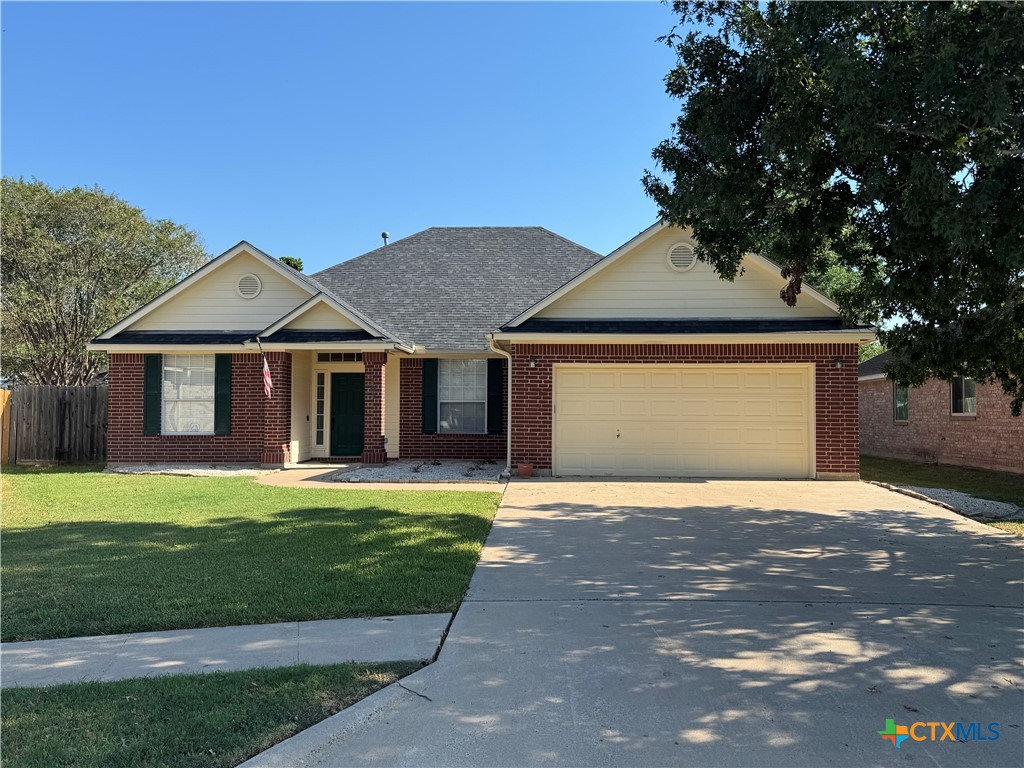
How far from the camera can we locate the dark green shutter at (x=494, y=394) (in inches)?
604

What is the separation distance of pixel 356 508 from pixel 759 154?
22.5ft

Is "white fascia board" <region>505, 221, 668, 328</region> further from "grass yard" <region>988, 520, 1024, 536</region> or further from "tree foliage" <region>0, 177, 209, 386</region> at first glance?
"tree foliage" <region>0, 177, 209, 386</region>

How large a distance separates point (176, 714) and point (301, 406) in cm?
1268

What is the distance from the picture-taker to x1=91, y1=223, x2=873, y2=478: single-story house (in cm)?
1308

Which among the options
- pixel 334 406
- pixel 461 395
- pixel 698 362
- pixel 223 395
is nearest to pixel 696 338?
pixel 698 362

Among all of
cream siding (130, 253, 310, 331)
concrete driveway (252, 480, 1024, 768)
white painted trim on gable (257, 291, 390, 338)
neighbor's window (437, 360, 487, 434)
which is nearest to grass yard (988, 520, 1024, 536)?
concrete driveway (252, 480, 1024, 768)

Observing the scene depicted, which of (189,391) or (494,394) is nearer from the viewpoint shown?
(189,391)

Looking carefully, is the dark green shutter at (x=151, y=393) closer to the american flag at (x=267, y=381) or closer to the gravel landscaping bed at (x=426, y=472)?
the american flag at (x=267, y=381)

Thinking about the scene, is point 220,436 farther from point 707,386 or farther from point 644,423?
point 707,386

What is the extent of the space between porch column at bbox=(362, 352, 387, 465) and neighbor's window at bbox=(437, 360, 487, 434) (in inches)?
60.8

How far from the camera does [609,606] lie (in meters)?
5.31

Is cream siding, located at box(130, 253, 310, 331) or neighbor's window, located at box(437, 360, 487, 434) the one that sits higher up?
cream siding, located at box(130, 253, 310, 331)

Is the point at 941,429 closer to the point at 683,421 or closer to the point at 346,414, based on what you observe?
the point at 683,421

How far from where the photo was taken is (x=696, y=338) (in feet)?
42.3
